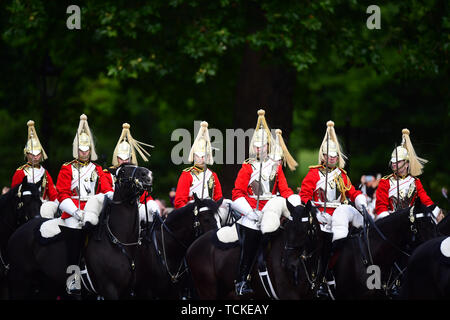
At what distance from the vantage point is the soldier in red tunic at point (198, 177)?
13688mm

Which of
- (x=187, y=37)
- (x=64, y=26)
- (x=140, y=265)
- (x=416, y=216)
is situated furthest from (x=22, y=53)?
(x=416, y=216)

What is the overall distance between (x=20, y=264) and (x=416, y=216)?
576cm

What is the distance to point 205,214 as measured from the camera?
1270 cm

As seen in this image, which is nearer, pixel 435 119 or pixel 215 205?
pixel 215 205

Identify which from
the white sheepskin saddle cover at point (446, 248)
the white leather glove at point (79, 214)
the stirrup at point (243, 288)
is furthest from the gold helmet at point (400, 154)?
the white leather glove at point (79, 214)

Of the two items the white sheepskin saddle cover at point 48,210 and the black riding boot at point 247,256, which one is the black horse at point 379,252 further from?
the white sheepskin saddle cover at point 48,210

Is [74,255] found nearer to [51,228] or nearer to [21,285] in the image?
[51,228]

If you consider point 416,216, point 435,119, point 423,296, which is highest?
point 435,119

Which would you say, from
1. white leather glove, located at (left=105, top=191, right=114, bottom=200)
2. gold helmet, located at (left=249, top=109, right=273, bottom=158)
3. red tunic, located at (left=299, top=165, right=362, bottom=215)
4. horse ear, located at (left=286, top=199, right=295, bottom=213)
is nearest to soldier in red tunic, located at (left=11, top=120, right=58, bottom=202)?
white leather glove, located at (left=105, top=191, right=114, bottom=200)

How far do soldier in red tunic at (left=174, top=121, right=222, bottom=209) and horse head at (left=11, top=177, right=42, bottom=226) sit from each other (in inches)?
86.9

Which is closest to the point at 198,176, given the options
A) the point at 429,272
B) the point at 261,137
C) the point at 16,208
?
the point at 261,137

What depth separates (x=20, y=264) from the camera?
43.8 feet

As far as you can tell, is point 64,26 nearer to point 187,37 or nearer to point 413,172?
point 187,37

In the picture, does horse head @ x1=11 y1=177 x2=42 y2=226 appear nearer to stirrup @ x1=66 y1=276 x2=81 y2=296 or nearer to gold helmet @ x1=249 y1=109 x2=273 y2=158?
stirrup @ x1=66 y1=276 x2=81 y2=296
